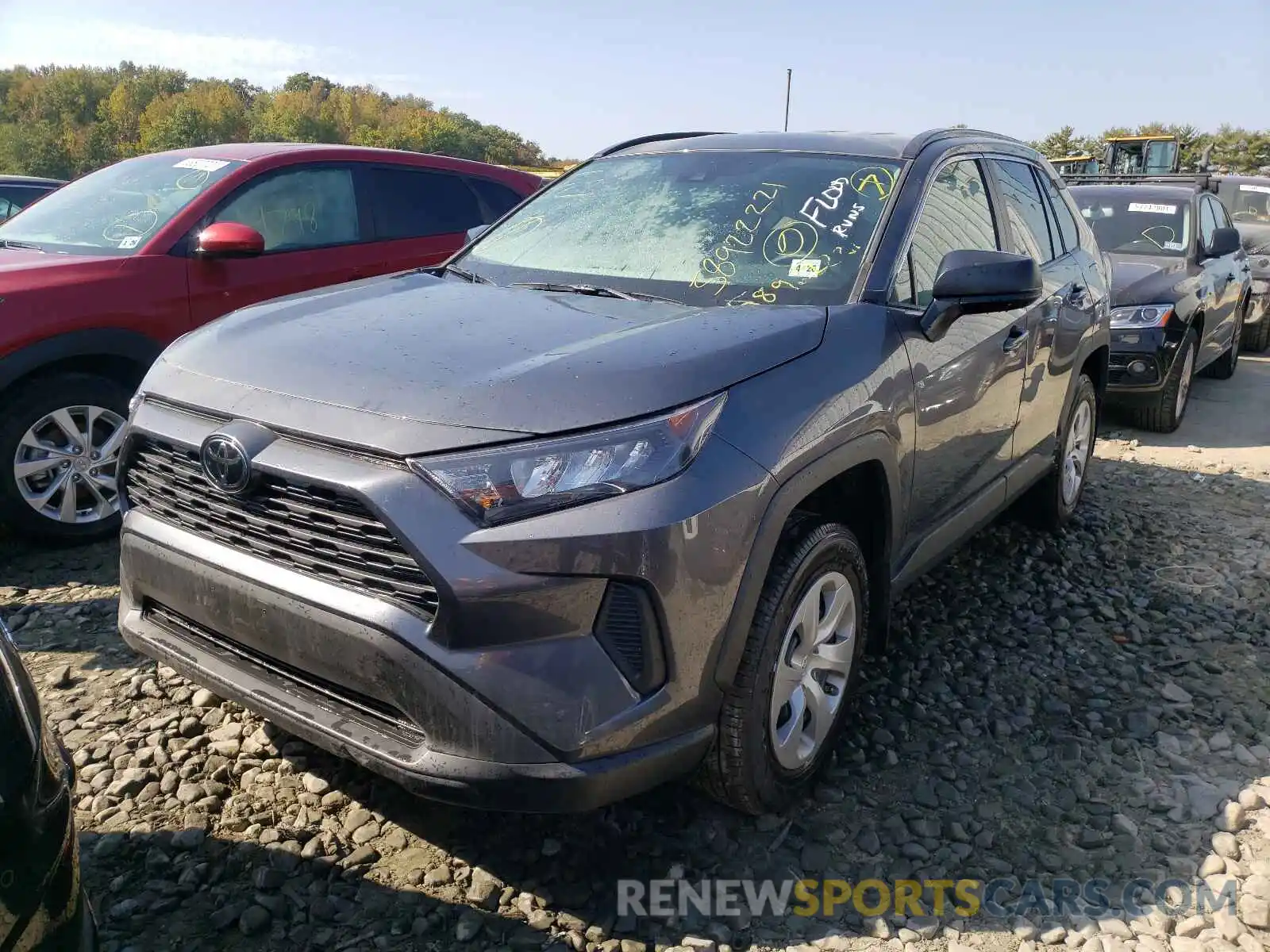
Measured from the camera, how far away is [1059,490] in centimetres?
450

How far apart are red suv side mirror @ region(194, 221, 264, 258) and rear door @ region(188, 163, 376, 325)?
11 centimetres

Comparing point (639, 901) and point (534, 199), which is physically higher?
point (534, 199)

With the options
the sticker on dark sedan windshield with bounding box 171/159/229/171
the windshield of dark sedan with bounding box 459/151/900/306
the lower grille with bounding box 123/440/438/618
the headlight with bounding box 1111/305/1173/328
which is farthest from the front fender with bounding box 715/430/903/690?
the headlight with bounding box 1111/305/1173/328

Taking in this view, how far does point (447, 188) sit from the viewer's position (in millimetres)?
5699

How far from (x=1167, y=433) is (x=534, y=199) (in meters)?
5.36

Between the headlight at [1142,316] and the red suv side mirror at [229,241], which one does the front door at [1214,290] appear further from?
the red suv side mirror at [229,241]

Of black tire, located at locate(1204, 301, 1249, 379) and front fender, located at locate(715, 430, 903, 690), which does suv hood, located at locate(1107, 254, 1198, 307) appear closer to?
black tire, located at locate(1204, 301, 1249, 379)

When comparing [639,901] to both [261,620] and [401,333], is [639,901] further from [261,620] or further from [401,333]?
[401,333]

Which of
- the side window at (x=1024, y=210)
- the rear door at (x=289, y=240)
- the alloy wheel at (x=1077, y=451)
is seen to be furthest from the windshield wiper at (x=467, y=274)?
the alloy wheel at (x=1077, y=451)

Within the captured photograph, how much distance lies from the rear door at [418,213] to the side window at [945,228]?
287 cm

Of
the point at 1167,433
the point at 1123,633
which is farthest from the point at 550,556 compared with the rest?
the point at 1167,433

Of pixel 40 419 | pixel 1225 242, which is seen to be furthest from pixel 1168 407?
pixel 40 419

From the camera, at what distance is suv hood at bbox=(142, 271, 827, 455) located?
1.95m

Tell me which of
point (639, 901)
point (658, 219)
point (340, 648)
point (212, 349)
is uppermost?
point (658, 219)
